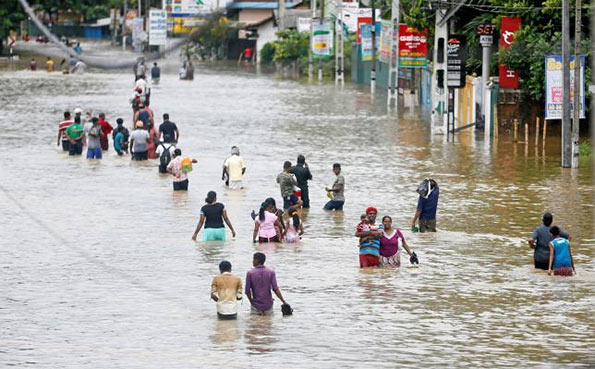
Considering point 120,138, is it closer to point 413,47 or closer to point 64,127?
point 64,127

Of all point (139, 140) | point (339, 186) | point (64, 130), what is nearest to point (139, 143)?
point (139, 140)

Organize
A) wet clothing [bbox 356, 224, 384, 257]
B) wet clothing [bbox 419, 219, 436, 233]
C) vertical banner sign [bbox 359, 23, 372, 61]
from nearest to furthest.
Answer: wet clothing [bbox 356, 224, 384, 257]
wet clothing [bbox 419, 219, 436, 233]
vertical banner sign [bbox 359, 23, 372, 61]

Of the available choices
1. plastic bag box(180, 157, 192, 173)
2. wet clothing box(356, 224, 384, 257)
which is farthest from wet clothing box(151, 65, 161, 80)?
wet clothing box(356, 224, 384, 257)

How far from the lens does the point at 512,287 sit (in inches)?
822

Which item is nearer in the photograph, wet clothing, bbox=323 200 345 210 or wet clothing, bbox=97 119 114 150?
wet clothing, bbox=323 200 345 210

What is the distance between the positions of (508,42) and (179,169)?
59.2 ft

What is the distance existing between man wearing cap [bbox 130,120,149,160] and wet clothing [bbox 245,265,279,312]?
20364mm

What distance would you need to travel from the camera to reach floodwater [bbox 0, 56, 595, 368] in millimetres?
16875

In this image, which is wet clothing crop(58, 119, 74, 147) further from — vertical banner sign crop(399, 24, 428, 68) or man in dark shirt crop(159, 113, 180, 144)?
vertical banner sign crop(399, 24, 428, 68)

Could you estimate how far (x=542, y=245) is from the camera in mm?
21688

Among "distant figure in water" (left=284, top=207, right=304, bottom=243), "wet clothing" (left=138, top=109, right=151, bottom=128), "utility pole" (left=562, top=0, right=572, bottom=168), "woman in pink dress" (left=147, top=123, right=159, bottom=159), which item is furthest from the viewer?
"wet clothing" (left=138, top=109, right=151, bottom=128)

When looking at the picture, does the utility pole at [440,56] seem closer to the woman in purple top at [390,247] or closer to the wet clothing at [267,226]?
the wet clothing at [267,226]

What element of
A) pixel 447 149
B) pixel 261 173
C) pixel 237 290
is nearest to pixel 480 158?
pixel 447 149

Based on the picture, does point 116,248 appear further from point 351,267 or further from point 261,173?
point 261,173
